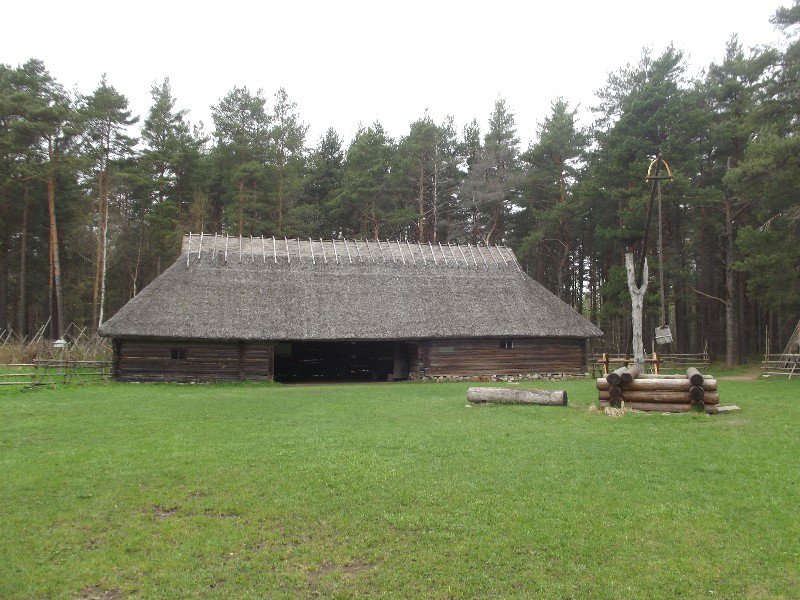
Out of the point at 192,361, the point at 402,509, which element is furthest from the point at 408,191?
the point at 402,509

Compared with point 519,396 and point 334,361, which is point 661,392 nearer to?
point 519,396

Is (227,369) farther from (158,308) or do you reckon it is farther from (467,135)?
(467,135)

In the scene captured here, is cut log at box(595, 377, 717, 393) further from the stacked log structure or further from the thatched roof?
the thatched roof

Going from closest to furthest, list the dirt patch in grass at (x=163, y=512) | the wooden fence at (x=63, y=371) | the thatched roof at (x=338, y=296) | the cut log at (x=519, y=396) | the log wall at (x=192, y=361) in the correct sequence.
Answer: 1. the dirt patch in grass at (x=163, y=512)
2. the cut log at (x=519, y=396)
3. the wooden fence at (x=63, y=371)
4. the log wall at (x=192, y=361)
5. the thatched roof at (x=338, y=296)

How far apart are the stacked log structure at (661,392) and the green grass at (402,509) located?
838 millimetres

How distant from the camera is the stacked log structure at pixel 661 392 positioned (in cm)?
1354

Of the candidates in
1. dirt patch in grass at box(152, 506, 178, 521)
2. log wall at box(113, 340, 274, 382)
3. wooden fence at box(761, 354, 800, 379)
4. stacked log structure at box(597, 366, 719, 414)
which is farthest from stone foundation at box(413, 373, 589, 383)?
dirt patch in grass at box(152, 506, 178, 521)

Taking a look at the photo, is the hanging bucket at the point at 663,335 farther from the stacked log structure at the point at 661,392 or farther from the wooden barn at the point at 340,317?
the wooden barn at the point at 340,317

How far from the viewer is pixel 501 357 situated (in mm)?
27422

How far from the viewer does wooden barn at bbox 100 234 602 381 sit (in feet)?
78.9

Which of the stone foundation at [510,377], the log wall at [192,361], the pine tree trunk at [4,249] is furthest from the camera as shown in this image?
the pine tree trunk at [4,249]

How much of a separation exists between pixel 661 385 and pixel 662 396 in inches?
10.2

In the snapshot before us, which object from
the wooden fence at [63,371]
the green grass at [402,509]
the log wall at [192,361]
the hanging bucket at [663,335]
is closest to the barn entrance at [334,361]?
the log wall at [192,361]

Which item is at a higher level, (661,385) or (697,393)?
(661,385)
